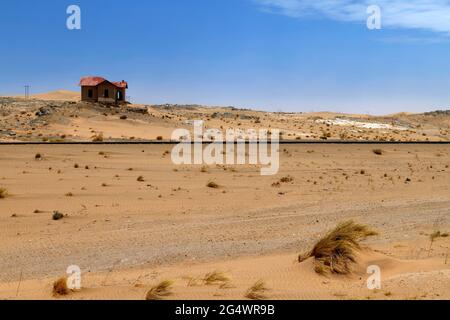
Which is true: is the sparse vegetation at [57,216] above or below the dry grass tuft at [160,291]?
below

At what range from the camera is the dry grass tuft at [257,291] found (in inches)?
329

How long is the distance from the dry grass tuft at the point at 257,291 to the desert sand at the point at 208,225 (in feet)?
0.39

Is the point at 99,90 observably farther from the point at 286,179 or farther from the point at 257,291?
the point at 257,291

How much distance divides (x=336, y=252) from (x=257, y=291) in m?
2.30

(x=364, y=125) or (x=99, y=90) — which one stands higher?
(x=99, y=90)

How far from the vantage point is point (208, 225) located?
49.9 feet
